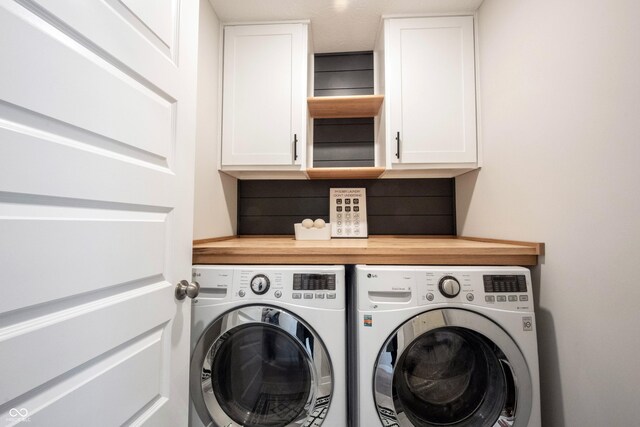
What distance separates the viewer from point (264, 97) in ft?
5.17

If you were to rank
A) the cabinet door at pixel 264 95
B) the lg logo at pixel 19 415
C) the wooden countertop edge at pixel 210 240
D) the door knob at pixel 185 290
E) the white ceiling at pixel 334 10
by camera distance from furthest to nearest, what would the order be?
the cabinet door at pixel 264 95
the white ceiling at pixel 334 10
the wooden countertop edge at pixel 210 240
the door knob at pixel 185 290
the lg logo at pixel 19 415

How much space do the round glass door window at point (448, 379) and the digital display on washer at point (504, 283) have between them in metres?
0.19

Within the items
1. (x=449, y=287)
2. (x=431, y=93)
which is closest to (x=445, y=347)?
(x=449, y=287)

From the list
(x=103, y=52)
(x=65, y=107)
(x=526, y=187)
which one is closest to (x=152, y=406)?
(x=65, y=107)

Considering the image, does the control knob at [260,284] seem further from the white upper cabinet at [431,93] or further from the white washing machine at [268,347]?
the white upper cabinet at [431,93]

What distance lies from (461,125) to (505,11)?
1.77 feet

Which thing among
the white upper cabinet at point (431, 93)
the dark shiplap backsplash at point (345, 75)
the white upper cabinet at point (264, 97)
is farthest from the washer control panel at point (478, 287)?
the dark shiplap backsplash at point (345, 75)

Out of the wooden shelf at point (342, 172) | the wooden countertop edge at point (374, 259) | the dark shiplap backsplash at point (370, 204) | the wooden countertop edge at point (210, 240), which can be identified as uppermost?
the wooden shelf at point (342, 172)

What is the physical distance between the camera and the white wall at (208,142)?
4.47 feet

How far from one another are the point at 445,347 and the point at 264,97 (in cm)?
158

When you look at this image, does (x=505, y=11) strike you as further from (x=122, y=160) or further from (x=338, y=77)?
(x=122, y=160)

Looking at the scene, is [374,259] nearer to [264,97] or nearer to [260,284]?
[260,284]

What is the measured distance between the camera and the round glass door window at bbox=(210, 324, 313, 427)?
105cm

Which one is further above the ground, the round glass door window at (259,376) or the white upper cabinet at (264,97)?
the white upper cabinet at (264,97)
